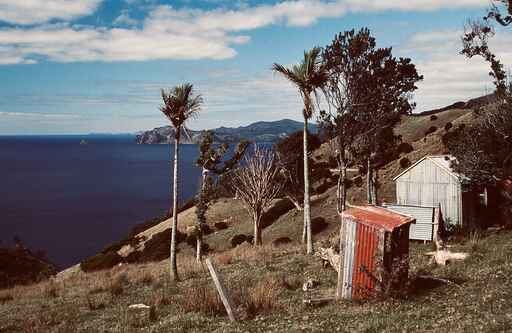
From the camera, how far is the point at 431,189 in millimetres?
33156

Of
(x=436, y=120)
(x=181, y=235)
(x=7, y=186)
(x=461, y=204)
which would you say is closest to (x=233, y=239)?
(x=181, y=235)

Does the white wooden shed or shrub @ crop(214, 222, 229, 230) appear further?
shrub @ crop(214, 222, 229, 230)

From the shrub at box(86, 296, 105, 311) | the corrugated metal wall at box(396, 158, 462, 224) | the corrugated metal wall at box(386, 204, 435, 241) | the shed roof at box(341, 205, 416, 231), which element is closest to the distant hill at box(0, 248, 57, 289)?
the shrub at box(86, 296, 105, 311)

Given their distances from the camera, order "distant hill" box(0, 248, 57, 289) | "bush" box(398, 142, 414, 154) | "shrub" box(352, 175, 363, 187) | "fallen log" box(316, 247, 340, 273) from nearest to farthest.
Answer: "fallen log" box(316, 247, 340, 273) < "distant hill" box(0, 248, 57, 289) < "shrub" box(352, 175, 363, 187) < "bush" box(398, 142, 414, 154)

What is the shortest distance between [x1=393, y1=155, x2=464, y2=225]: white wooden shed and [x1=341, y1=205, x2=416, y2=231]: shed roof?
19.2 metres

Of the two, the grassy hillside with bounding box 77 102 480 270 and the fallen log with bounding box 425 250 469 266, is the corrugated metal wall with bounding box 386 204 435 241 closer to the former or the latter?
the fallen log with bounding box 425 250 469 266

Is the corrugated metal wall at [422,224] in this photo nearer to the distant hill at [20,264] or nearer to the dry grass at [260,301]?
the dry grass at [260,301]

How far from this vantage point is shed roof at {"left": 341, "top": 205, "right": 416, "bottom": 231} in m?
13.6

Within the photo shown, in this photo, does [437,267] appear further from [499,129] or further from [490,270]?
[499,129]

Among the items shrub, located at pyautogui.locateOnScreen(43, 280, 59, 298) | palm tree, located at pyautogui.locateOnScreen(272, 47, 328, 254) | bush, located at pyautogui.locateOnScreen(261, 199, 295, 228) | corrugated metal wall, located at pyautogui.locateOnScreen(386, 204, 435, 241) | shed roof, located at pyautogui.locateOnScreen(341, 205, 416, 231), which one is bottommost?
bush, located at pyautogui.locateOnScreen(261, 199, 295, 228)

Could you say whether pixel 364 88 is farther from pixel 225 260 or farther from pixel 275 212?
pixel 275 212

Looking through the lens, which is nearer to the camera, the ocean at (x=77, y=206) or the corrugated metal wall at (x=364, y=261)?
the corrugated metal wall at (x=364, y=261)

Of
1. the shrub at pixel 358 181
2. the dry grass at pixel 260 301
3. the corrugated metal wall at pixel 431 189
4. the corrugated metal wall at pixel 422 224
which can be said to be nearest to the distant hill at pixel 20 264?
the corrugated metal wall at pixel 431 189

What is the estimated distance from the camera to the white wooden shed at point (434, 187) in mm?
31766
